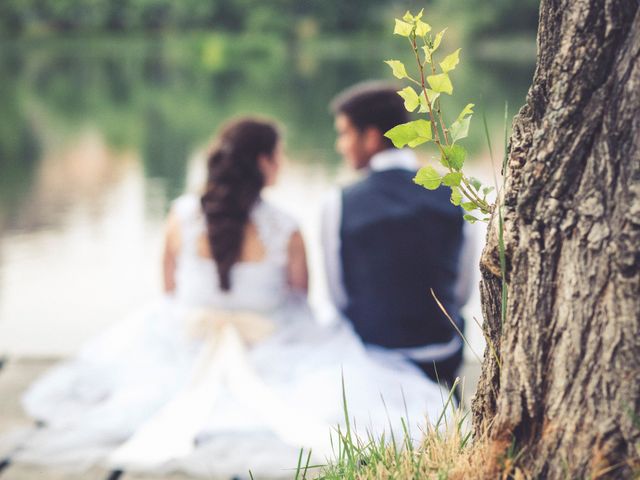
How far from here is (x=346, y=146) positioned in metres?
3.49

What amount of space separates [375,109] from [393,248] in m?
0.55

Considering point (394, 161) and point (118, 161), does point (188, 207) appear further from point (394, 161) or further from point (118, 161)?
point (118, 161)

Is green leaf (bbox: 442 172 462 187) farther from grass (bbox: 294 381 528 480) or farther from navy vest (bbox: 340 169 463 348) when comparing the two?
navy vest (bbox: 340 169 463 348)

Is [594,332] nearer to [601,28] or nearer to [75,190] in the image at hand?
[601,28]

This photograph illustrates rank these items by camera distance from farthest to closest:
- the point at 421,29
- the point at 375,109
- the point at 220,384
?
1. the point at 375,109
2. the point at 220,384
3. the point at 421,29

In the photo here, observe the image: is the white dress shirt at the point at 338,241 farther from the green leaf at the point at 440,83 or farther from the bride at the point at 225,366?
the green leaf at the point at 440,83

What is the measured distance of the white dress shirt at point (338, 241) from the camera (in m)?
3.27

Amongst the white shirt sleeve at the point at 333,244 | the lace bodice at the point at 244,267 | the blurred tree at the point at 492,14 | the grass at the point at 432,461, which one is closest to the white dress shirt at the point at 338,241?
the white shirt sleeve at the point at 333,244

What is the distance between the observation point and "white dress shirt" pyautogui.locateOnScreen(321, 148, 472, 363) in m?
3.27

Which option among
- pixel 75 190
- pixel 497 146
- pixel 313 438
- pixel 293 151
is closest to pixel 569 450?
pixel 313 438

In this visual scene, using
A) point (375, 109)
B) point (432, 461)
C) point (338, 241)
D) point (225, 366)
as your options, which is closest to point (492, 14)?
point (375, 109)

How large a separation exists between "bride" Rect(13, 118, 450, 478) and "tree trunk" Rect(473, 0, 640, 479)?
1414 millimetres

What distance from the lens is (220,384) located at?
127 inches

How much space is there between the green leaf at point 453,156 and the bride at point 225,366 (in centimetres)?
141
